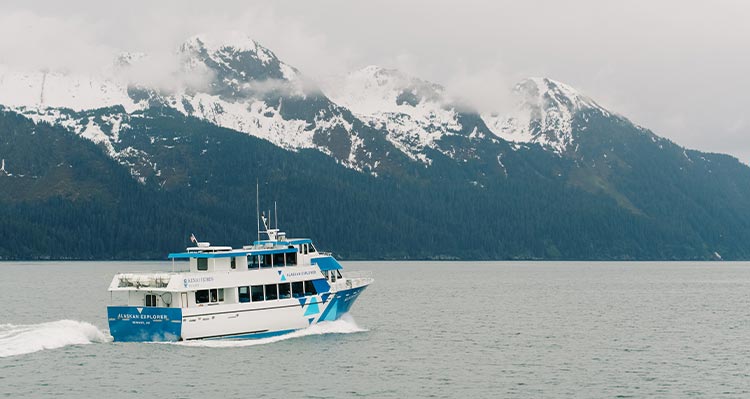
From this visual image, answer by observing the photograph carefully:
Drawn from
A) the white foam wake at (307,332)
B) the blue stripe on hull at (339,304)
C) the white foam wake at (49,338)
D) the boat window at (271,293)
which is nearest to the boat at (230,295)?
the boat window at (271,293)

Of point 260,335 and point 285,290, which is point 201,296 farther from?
point 285,290

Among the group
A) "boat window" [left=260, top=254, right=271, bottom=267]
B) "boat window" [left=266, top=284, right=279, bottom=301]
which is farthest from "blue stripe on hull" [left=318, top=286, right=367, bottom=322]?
"boat window" [left=260, top=254, right=271, bottom=267]

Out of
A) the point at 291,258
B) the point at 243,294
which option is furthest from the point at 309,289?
Result: the point at 243,294

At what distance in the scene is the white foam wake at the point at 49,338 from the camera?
74.9 meters

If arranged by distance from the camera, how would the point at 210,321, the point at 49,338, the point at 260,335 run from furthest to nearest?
the point at 260,335, the point at 49,338, the point at 210,321

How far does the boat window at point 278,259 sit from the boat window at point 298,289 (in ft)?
6.18

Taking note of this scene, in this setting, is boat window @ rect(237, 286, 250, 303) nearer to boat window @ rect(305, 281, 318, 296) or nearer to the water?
the water

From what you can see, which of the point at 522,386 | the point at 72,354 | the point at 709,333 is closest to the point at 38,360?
the point at 72,354

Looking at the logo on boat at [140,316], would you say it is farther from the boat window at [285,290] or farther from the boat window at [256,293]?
the boat window at [285,290]

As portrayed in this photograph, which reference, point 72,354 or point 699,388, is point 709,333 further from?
point 72,354

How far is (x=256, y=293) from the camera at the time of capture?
7775cm

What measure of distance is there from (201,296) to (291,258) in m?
8.70

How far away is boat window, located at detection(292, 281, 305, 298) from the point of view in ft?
263

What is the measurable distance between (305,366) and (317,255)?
16.4 m
